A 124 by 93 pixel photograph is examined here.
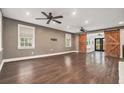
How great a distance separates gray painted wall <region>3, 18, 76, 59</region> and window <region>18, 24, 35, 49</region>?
0.71ft

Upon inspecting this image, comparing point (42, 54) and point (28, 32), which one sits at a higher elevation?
point (28, 32)

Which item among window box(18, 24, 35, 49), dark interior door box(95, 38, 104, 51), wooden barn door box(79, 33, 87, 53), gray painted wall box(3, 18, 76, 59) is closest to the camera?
gray painted wall box(3, 18, 76, 59)

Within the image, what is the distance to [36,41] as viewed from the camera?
7.04 metres

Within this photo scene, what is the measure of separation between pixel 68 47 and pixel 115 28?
211 inches

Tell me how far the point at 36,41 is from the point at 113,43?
643cm

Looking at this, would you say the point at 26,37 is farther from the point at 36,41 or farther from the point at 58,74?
the point at 58,74

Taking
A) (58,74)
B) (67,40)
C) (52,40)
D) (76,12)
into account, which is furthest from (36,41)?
(67,40)

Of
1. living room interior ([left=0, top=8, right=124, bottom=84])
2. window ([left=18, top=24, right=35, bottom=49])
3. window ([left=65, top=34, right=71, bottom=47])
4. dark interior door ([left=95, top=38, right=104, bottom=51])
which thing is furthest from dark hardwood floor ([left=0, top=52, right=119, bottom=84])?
dark interior door ([left=95, top=38, right=104, bottom=51])

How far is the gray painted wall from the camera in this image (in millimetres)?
5270

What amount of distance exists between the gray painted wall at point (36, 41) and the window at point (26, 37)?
0.22 m

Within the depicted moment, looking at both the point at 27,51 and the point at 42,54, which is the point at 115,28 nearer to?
the point at 42,54

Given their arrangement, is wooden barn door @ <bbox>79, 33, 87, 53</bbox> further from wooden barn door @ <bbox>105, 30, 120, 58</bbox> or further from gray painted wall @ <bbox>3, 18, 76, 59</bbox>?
wooden barn door @ <bbox>105, 30, 120, 58</bbox>
